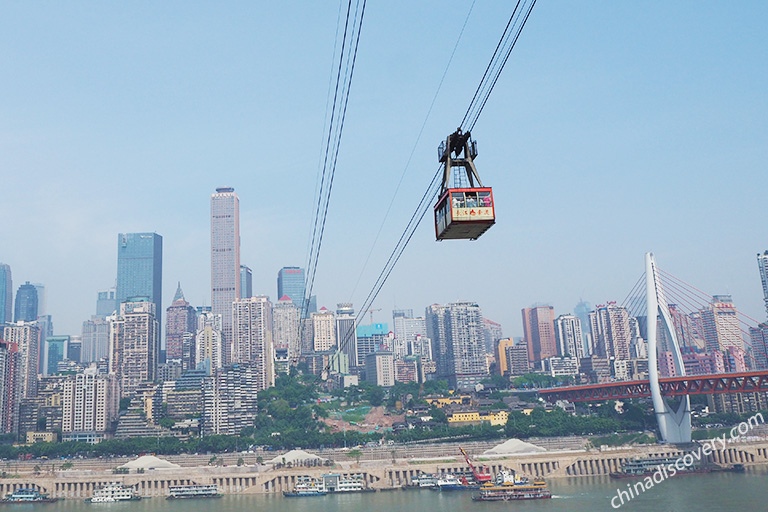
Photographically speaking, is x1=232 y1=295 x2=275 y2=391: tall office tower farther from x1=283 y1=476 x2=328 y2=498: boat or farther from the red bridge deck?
x1=283 y1=476 x2=328 y2=498: boat

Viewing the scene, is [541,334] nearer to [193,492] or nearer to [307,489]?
[307,489]

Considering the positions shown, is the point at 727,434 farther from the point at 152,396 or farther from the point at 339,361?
the point at 339,361

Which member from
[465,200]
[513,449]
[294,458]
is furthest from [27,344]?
[465,200]

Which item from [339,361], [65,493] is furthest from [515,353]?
[65,493]

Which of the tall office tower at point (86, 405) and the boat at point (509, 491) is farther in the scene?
the tall office tower at point (86, 405)

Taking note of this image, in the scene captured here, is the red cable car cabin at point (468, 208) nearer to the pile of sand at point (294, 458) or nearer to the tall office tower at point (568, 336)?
the pile of sand at point (294, 458)

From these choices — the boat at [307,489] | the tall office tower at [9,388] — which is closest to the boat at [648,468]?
the boat at [307,489]

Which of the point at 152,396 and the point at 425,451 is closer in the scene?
the point at 425,451
